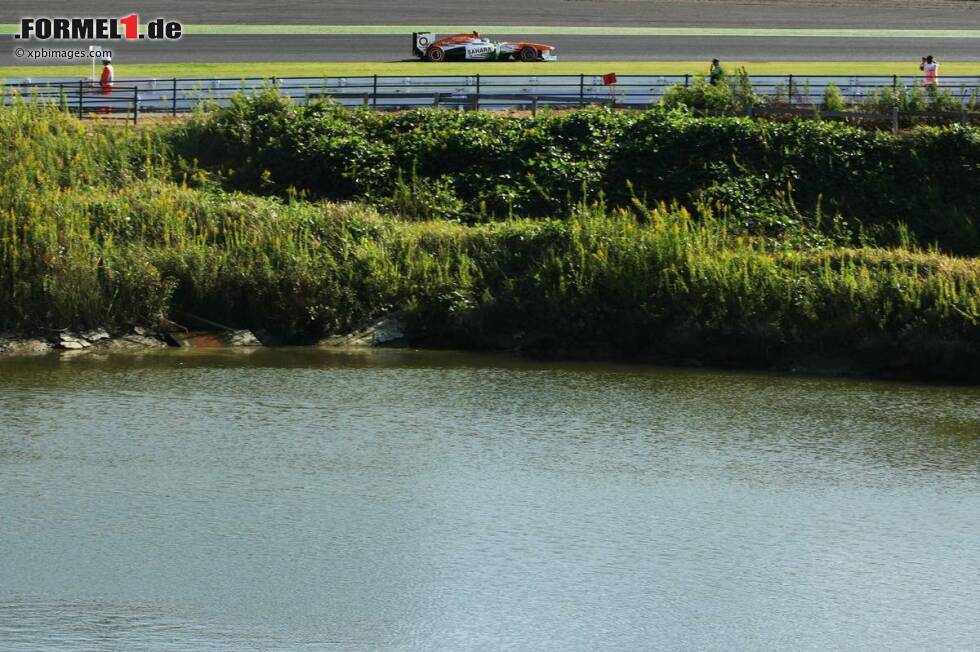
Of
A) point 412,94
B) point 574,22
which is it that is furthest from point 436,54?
point 412,94

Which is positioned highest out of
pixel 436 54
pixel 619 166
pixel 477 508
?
pixel 436 54

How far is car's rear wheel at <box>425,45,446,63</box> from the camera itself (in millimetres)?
46469

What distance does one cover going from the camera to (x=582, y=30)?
54.5 metres

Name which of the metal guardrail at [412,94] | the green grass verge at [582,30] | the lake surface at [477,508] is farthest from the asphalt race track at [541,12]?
the lake surface at [477,508]

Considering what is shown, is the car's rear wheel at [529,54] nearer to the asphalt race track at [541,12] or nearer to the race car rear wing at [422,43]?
the race car rear wing at [422,43]

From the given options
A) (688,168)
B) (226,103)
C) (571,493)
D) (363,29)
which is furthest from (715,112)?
(363,29)

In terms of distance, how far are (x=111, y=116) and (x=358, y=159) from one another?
290 inches

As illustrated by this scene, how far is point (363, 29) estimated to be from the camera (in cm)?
5347

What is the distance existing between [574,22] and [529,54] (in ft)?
32.1

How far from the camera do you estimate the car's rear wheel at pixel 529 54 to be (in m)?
46.9

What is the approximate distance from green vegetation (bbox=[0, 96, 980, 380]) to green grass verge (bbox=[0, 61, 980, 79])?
13.8 metres

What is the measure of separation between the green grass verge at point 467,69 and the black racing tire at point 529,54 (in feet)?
3.02

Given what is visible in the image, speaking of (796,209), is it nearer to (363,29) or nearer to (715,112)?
(715,112)

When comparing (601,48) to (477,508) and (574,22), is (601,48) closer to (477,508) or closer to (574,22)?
(574,22)
